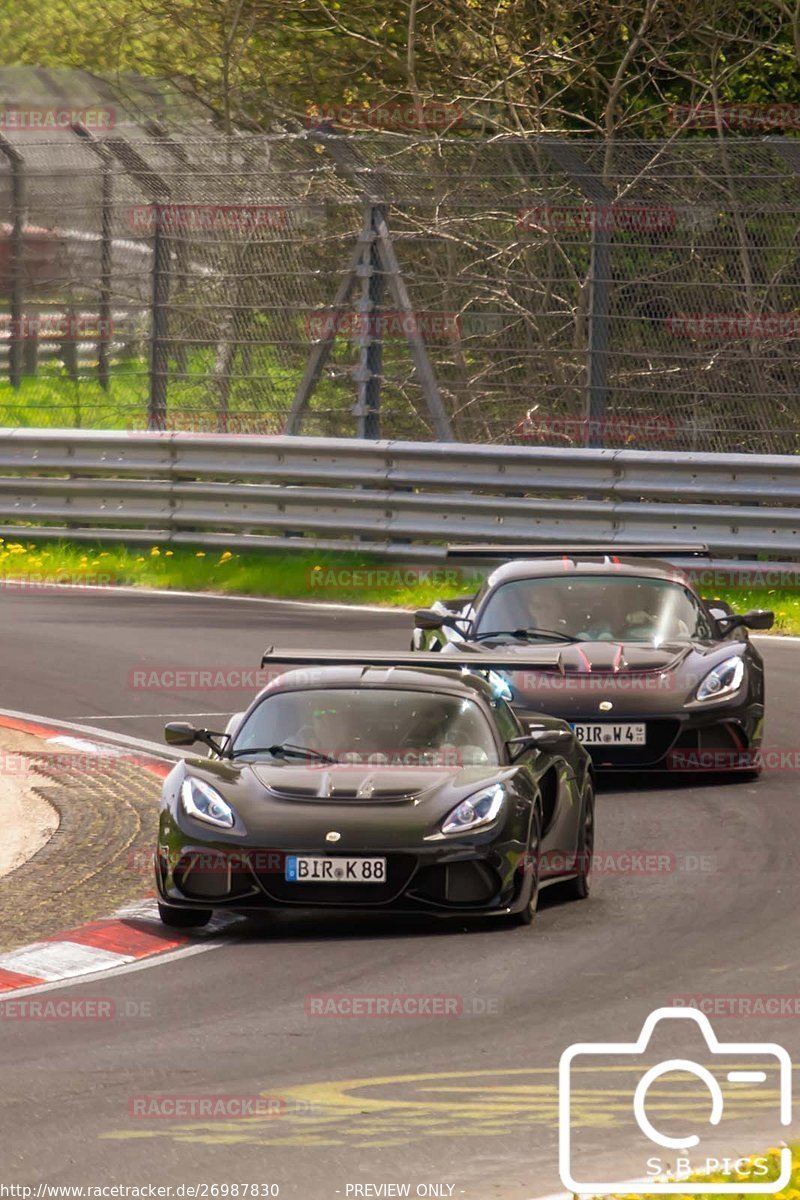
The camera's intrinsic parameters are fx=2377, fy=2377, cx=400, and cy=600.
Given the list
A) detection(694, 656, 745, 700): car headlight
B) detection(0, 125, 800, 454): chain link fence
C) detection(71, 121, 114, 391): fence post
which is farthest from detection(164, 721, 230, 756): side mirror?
detection(71, 121, 114, 391): fence post

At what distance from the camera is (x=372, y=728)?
10406 millimetres

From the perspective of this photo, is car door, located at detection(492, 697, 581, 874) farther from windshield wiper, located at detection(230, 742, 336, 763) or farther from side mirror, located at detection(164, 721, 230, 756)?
side mirror, located at detection(164, 721, 230, 756)

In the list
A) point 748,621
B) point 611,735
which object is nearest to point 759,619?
point 748,621

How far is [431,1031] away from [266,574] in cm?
1378

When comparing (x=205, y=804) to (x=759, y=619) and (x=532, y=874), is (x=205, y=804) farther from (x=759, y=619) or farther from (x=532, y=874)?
(x=759, y=619)

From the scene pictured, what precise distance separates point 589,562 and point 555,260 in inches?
284

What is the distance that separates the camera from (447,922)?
9.90 metres

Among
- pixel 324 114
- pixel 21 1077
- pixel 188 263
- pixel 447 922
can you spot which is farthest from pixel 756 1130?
pixel 324 114

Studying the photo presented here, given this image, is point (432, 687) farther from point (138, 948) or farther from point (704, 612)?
point (704, 612)

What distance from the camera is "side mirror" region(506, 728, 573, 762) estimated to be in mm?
10320

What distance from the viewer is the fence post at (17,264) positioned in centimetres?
2383

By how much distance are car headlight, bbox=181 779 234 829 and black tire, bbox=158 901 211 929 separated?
37 cm

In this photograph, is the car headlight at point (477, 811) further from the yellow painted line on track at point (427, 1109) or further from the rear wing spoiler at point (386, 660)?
the yellow painted line on track at point (427, 1109)

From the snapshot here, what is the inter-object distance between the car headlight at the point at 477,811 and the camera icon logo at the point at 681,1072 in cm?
166
